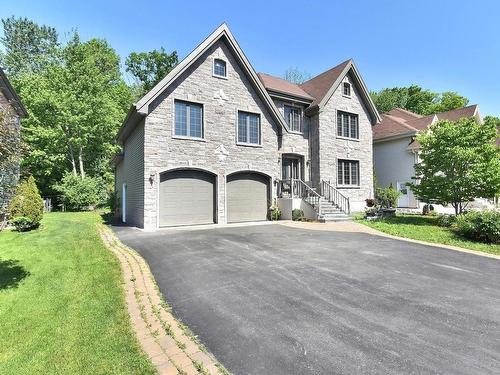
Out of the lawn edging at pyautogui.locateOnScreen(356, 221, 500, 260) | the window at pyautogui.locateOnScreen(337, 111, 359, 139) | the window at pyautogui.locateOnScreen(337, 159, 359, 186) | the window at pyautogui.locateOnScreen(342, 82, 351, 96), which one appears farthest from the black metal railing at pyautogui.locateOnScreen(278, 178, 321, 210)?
the window at pyautogui.locateOnScreen(342, 82, 351, 96)

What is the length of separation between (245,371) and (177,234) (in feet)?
28.7

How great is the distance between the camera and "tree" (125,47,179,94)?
124 feet

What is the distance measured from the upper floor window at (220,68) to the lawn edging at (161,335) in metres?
12.3

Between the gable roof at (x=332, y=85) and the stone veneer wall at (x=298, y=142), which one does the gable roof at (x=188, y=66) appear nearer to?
the stone veneer wall at (x=298, y=142)

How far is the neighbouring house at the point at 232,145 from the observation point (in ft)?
43.4

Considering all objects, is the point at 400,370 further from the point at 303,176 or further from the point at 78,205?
the point at 78,205

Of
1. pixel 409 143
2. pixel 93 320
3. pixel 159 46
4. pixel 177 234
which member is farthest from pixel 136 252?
pixel 159 46

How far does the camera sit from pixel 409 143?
2203 cm

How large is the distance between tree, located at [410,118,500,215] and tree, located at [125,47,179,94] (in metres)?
34.0

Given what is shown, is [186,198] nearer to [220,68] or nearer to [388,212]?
[220,68]

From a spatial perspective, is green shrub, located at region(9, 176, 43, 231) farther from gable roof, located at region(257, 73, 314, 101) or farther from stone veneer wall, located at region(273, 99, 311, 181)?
gable roof, located at region(257, 73, 314, 101)

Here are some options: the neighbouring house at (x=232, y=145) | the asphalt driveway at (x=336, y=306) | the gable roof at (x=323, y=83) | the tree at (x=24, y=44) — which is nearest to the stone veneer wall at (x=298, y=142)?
the neighbouring house at (x=232, y=145)

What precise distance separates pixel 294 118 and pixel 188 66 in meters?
8.41

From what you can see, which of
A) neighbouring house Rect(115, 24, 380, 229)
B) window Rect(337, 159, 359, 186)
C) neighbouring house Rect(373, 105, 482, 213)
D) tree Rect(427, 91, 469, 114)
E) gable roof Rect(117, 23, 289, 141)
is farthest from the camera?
tree Rect(427, 91, 469, 114)
